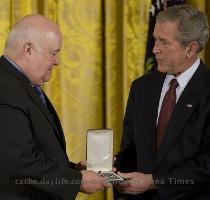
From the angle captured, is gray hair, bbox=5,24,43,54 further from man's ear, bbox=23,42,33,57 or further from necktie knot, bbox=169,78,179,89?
necktie knot, bbox=169,78,179,89

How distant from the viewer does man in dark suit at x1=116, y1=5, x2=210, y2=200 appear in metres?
2.03

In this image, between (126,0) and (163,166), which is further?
(126,0)

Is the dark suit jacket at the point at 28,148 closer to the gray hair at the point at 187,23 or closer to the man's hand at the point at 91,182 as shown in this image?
the man's hand at the point at 91,182

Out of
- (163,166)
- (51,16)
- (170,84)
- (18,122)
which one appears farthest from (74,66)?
(18,122)

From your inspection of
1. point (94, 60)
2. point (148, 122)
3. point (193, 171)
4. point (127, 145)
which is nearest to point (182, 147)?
point (193, 171)

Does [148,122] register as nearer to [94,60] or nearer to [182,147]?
[182,147]

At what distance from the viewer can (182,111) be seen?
208cm

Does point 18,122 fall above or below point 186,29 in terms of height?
below

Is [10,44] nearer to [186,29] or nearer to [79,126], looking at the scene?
[186,29]

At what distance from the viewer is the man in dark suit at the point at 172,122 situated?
79.8 inches

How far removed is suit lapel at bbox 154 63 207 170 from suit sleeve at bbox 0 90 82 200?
0.49 m

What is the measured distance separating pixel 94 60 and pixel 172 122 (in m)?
1.06

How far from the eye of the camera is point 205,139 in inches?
79.7

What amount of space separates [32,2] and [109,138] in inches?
50.4
